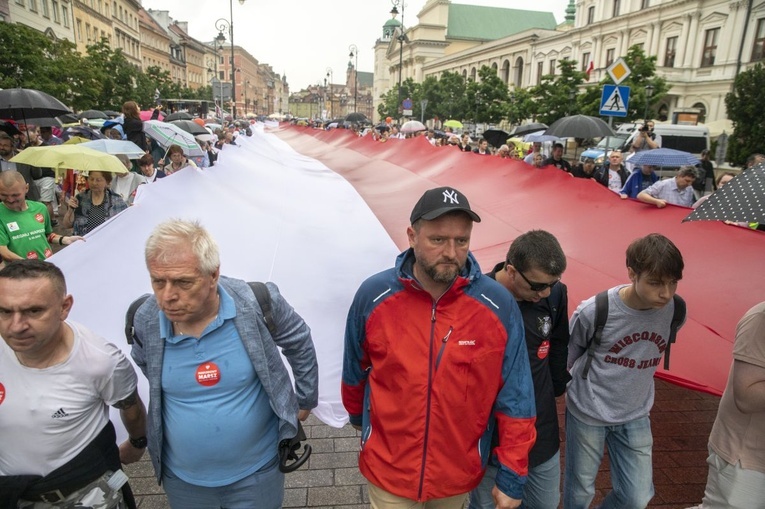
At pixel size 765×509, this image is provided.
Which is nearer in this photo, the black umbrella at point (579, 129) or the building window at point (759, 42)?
the black umbrella at point (579, 129)

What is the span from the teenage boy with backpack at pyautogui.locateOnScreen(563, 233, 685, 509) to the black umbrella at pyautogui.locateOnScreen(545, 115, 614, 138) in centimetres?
818

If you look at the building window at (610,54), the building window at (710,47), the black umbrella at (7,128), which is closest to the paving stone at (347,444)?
the black umbrella at (7,128)

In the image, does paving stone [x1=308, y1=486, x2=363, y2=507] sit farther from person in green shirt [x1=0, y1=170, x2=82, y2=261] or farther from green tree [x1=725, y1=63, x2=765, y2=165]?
green tree [x1=725, y1=63, x2=765, y2=165]

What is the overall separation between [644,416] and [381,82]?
15274 centimetres

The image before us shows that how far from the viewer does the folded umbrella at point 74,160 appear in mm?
5738

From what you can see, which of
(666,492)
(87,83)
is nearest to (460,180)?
(666,492)

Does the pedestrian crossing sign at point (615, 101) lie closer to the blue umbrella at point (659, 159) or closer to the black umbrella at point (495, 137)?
the blue umbrella at point (659, 159)

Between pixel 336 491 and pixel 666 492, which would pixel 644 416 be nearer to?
pixel 666 492

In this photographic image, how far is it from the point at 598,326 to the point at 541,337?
0.46 meters

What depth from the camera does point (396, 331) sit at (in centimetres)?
229

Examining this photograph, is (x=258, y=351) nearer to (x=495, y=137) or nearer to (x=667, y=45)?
(x=495, y=137)

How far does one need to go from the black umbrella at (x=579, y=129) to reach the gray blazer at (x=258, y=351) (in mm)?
9211

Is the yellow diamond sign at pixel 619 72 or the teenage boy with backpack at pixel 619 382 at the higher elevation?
the yellow diamond sign at pixel 619 72

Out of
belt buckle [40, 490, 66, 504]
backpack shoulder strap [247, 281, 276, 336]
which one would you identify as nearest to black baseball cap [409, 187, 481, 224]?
backpack shoulder strap [247, 281, 276, 336]
